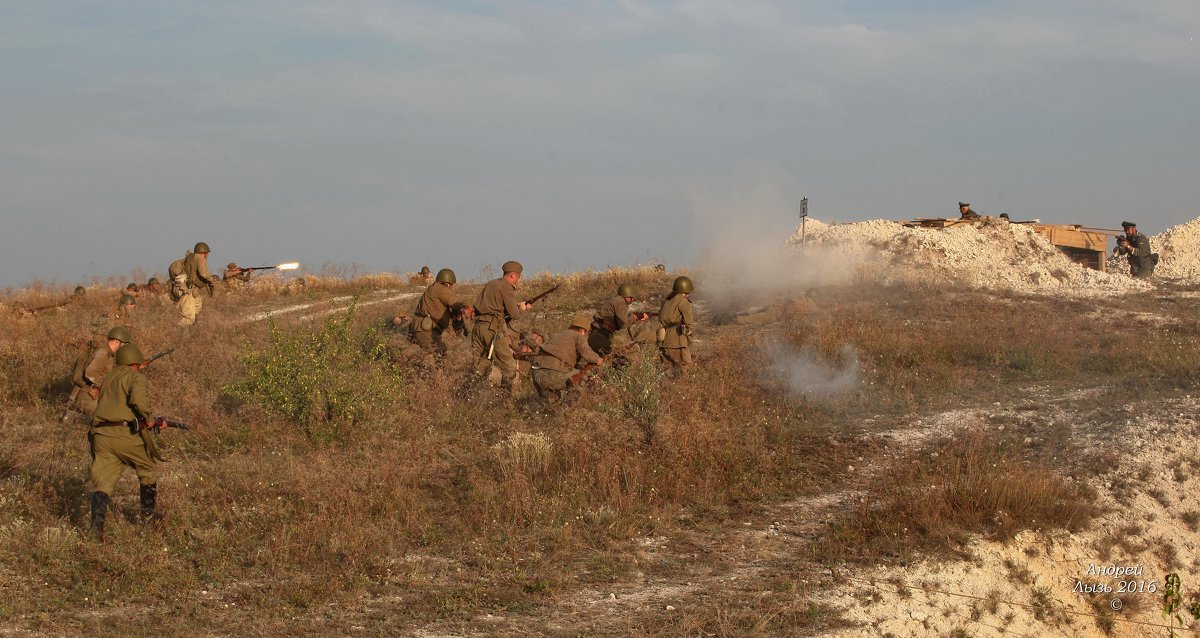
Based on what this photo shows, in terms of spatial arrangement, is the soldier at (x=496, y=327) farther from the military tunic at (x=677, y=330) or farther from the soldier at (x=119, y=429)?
the soldier at (x=119, y=429)

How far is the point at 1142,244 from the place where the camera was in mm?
22500

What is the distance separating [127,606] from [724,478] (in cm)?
464

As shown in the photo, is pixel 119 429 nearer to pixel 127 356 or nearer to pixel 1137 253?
pixel 127 356

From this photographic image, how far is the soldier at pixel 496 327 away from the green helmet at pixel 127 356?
15.8ft

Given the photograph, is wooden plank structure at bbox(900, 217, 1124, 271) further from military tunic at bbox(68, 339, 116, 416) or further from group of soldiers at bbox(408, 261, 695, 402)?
military tunic at bbox(68, 339, 116, 416)

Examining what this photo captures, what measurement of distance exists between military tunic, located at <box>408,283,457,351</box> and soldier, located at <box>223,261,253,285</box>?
9.94 m

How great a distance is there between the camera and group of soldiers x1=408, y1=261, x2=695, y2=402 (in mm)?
11258

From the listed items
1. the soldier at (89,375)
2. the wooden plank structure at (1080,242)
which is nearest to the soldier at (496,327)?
the soldier at (89,375)

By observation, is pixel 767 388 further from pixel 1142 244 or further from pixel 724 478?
pixel 1142 244

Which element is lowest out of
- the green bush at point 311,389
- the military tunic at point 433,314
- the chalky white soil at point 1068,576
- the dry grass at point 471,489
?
the chalky white soil at point 1068,576

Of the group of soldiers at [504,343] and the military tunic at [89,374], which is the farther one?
the military tunic at [89,374]

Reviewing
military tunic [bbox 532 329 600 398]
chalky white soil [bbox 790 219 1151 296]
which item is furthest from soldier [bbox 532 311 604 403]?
chalky white soil [bbox 790 219 1151 296]

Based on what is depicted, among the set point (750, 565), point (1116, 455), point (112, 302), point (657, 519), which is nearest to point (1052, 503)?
point (1116, 455)

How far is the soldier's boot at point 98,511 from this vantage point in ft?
24.4
